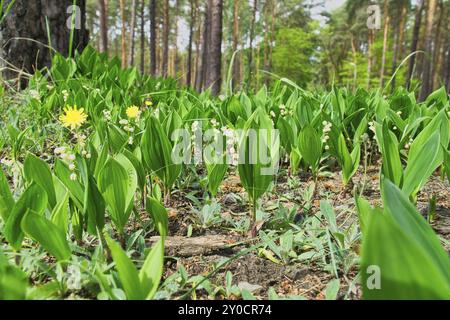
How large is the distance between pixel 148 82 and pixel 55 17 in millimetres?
1081

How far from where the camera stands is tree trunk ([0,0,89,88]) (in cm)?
353

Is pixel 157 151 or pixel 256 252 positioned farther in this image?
pixel 157 151

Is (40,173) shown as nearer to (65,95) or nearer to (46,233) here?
(46,233)

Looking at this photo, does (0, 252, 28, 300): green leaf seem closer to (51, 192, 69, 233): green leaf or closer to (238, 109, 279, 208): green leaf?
(51, 192, 69, 233): green leaf

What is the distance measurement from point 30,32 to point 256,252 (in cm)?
336

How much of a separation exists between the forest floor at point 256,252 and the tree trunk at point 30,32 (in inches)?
100

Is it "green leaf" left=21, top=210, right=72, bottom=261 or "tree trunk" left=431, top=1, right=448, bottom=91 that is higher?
"tree trunk" left=431, top=1, right=448, bottom=91

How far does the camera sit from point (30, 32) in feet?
12.0

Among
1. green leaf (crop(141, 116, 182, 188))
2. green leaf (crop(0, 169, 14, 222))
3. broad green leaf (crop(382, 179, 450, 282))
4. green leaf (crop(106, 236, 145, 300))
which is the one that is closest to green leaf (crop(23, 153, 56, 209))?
green leaf (crop(0, 169, 14, 222))

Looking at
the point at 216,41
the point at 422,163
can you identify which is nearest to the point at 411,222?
the point at 422,163

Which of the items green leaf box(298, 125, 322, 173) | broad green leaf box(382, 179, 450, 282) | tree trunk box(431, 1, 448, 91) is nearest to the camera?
broad green leaf box(382, 179, 450, 282)

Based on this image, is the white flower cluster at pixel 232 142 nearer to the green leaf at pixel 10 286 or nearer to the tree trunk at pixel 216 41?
the green leaf at pixel 10 286

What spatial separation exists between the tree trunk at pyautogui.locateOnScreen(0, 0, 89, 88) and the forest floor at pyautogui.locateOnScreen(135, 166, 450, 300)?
100 inches
